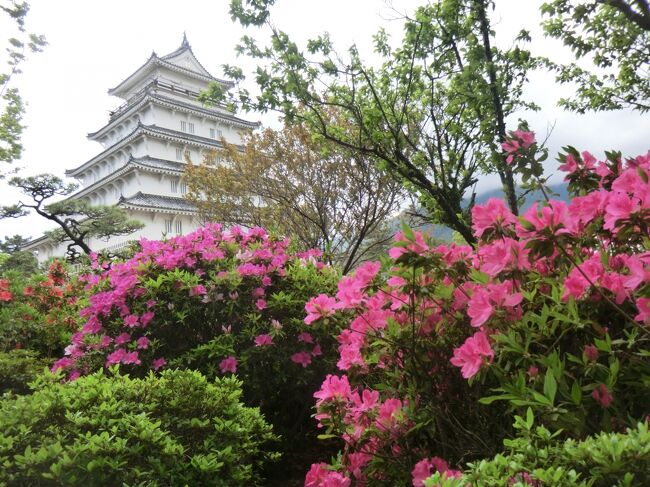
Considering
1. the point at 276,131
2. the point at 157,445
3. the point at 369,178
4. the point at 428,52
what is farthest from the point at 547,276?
the point at 276,131

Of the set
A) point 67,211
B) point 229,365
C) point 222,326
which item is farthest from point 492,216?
point 67,211

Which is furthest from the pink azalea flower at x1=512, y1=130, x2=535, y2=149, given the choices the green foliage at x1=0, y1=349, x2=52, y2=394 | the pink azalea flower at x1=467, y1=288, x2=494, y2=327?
the green foliage at x1=0, y1=349, x2=52, y2=394

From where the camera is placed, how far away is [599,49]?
682 cm

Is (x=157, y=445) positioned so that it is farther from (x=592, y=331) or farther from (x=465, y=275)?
(x=592, y=331)

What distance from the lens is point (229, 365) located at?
2.97m

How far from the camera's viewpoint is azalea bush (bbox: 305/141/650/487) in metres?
1.14

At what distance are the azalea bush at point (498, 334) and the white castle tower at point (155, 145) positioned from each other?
22.1 meters

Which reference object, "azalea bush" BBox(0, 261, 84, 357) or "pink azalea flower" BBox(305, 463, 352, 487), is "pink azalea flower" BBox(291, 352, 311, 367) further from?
"azalea bush" BBox(0, 261, 84, 357)

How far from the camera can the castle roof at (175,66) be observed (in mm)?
29531

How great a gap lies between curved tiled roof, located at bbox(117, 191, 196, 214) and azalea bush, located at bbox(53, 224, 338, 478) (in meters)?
20.3

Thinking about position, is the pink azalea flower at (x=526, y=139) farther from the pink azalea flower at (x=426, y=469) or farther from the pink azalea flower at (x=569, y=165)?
the pink azalea flower at (x=426, y=469)

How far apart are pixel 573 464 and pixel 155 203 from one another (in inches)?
991

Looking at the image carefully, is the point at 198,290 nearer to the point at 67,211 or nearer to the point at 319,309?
the point at 319,309

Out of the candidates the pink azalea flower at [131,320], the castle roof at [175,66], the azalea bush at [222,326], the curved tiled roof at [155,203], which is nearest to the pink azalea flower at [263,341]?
the azalea bush at [222,326]
